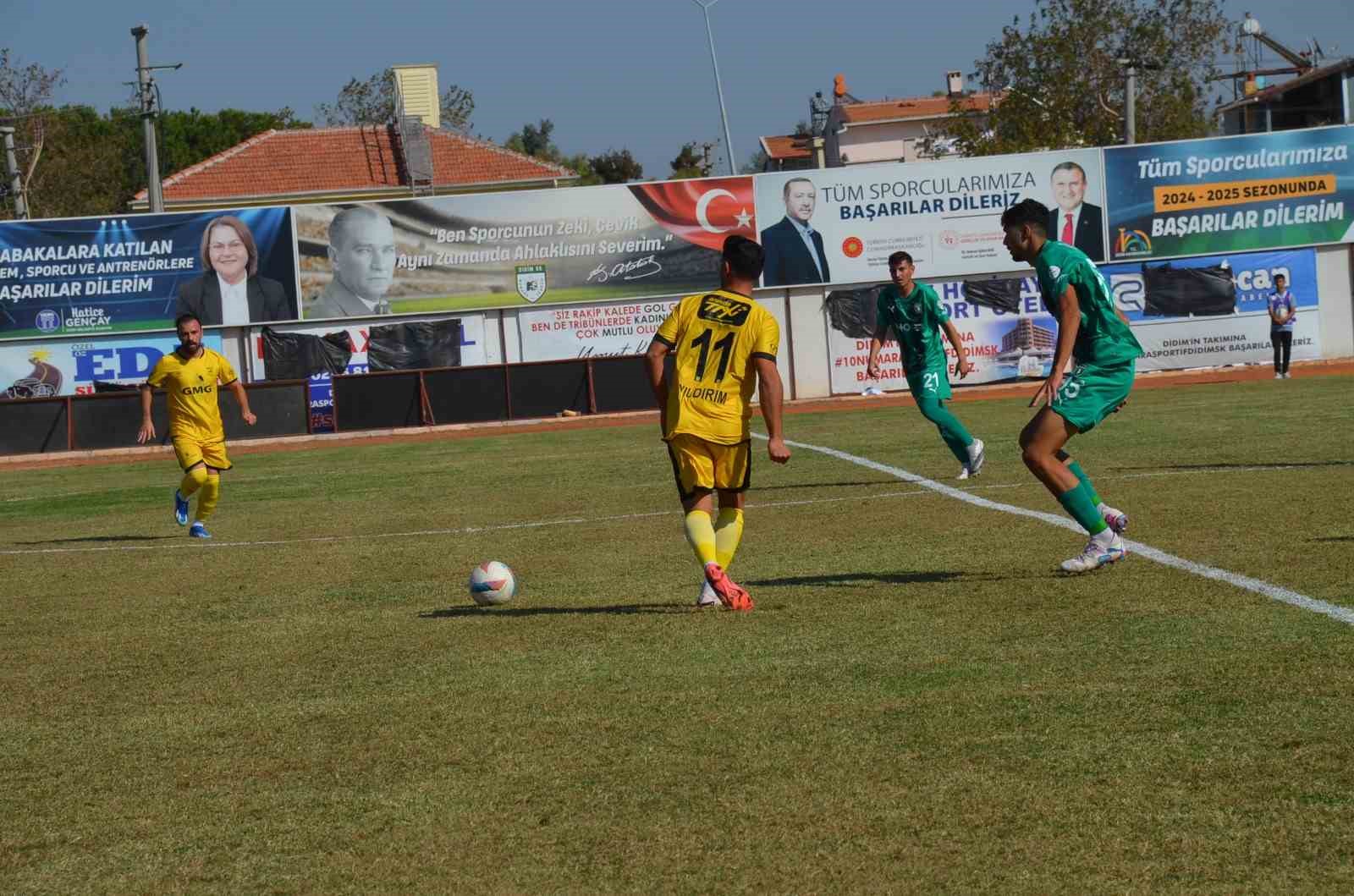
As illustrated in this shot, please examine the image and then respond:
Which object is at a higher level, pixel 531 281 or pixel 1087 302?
pixel 531 281

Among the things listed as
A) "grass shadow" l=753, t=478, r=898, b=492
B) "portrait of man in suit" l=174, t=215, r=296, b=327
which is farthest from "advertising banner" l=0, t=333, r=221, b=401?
"grass shadow" l=753, t=478, r=898, b=492

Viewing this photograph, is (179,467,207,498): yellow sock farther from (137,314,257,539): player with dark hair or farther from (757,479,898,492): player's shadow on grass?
(757,479,898,492): player's shadow on grass

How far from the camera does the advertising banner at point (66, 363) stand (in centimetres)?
3638

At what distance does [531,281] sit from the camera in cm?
3756

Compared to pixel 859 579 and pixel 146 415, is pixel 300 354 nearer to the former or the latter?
pixel 146 415

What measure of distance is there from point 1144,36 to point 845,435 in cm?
4368

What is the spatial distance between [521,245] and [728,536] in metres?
30.1

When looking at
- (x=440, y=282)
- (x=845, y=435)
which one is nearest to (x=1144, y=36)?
(x=440, y=282)

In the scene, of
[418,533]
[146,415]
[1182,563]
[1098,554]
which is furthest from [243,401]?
[1182,563]

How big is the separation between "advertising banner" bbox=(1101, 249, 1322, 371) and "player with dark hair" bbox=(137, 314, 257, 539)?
2670cm

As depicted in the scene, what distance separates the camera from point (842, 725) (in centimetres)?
546

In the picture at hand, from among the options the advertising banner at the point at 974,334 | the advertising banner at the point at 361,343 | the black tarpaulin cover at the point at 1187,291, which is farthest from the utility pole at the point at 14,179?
the black tarpaulin cover at the point at 1187,291

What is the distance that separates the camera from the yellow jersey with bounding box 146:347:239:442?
1564cm

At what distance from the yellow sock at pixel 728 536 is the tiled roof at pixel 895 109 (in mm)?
89931
